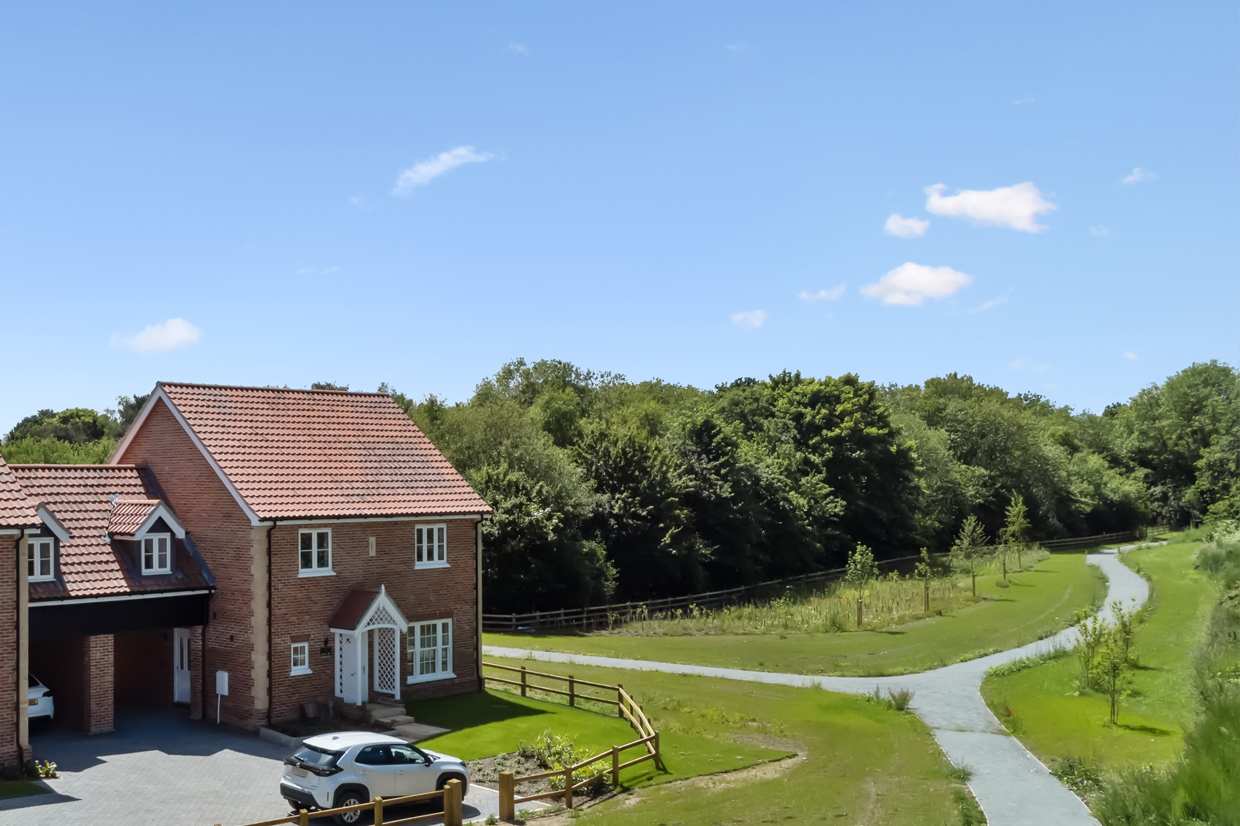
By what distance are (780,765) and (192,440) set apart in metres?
18.2

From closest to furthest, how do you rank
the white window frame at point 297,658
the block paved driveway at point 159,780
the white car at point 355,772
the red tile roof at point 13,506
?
1. the white car at point 355,772
2. the block paved driveway at point 159,780
3. the red tile roof at point 13,506
4. the white window frame at point 297,658

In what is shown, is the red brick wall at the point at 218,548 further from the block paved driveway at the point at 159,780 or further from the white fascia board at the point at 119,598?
the block paved driveway at the point at 159,780

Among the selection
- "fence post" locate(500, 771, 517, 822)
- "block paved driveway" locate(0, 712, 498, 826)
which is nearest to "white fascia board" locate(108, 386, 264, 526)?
"block paved driveway" locate(0, 712, 498, 826)

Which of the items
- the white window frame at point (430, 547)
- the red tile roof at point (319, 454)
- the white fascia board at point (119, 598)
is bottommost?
the white fascia board at point (119, 598)

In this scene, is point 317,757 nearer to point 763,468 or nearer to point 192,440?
point 192,440

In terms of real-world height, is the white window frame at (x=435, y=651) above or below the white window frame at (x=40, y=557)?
below

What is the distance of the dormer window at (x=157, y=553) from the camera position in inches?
1086

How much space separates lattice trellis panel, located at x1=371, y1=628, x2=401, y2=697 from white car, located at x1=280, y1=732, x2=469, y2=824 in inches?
327

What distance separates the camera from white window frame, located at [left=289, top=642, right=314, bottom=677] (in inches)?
1094

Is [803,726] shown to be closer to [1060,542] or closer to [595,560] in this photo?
[595,560]

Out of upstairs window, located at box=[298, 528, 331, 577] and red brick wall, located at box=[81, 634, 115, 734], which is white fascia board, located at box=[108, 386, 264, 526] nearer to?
upstairs window, located at box=[298, 528, 331, 577]

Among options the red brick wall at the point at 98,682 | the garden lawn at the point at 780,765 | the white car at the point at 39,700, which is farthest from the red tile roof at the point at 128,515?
the garden lawn at the point at 780,765

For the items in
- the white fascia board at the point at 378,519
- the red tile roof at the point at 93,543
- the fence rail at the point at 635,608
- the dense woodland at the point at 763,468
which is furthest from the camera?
the dense woodland at the point at 763,468

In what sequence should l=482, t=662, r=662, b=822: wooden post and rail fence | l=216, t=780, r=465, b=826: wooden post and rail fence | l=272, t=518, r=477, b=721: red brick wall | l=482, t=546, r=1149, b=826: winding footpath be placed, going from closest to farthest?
1. l=216, t=780, r=465, b=826: wooden post and rail fence
2. l=482, t=662, r=662, b=822: wooden post and rail fence
3. l=482, t=546, r=1149, b=826: winding footpath
4. l=272, t=518, r=477, b=721: red brick wall
